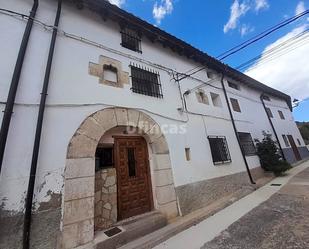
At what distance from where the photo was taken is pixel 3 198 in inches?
103

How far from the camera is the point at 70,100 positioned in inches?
147

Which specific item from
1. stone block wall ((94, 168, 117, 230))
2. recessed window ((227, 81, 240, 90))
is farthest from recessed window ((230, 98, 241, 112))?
stone block wall ((94, 168, 117, 230))

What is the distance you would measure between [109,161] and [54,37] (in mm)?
3235

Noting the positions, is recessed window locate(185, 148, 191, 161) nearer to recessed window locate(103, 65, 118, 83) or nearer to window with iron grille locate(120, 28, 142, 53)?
recessed window locate(103, 65, 118, 83)

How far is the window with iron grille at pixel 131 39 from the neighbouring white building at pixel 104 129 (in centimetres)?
5

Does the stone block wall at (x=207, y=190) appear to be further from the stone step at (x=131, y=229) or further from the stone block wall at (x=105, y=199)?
the stone block wall at (x=105, y=199)

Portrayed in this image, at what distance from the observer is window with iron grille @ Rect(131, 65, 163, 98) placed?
17.3 ft

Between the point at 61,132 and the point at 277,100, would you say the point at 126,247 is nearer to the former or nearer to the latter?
the point at 61,132

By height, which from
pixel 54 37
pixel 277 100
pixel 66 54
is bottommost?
pixel 66 54

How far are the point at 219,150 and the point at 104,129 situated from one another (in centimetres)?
481

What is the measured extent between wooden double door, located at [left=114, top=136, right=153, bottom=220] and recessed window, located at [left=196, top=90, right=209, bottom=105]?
11.3 feet

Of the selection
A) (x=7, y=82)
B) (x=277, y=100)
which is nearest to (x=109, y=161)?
(x=7, y=82)

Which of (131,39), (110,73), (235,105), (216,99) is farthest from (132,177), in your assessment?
(235,105)

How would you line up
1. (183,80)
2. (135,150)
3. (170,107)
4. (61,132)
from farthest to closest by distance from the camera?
(183,80) → (170,107) → (135,150) → (61,132)
